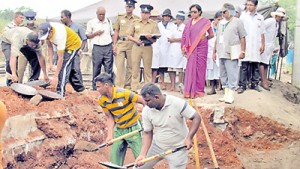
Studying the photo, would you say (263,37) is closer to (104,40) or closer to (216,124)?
(216,124)

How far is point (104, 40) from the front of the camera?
35.0 feet

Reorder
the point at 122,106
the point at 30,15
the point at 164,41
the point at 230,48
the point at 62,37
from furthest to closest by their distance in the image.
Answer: the point at 164,41 → the point at 30,15 → the point at 230,48 → the point at 62,37 → the point at 122,106

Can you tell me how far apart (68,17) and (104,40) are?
924 mm

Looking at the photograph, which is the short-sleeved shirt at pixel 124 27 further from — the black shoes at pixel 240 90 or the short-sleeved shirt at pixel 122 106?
the short-sleeved shirt at pixel 122 106

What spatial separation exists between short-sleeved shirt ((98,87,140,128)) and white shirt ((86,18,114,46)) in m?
3.75

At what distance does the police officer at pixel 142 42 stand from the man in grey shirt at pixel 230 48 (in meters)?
1.55

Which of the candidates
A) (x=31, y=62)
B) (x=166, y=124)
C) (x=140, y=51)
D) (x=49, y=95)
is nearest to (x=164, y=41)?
(x=140, y=51)

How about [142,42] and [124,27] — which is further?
[124,27]

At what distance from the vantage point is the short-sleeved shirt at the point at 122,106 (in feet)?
22.9

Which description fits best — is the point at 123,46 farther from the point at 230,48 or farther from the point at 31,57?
the point at 230,48

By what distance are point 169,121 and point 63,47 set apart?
3192 millimetres

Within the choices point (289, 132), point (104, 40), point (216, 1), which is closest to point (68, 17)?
point (104, 40)

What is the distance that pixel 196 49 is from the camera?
985 cm

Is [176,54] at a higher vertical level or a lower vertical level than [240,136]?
higher
